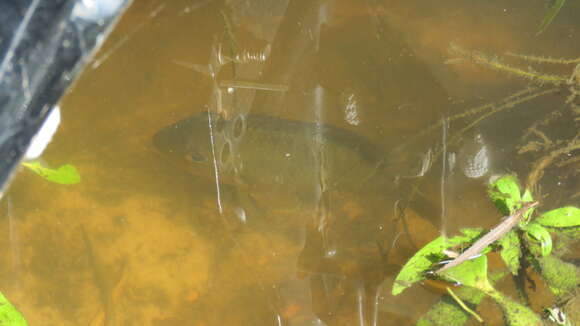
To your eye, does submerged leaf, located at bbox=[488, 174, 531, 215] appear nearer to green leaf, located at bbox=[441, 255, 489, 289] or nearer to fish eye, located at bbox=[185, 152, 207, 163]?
green leaf, located at bbox=[441, 255, 489, 289]

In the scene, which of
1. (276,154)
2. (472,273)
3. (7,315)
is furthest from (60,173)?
(472,273)

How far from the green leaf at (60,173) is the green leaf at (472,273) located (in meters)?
1.03

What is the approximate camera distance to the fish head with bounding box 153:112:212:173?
1649 mm

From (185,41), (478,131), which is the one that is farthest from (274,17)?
(478,131)

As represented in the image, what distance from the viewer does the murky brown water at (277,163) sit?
4.89ft

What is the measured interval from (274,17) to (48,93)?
1.27 metres

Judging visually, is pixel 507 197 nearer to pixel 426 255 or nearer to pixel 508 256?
pixel 508 256

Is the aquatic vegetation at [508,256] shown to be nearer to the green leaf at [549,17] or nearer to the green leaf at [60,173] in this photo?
the green leaf at [549,17]

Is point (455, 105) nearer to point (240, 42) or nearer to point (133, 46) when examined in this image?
point (240, 42)

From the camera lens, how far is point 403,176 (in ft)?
5.32

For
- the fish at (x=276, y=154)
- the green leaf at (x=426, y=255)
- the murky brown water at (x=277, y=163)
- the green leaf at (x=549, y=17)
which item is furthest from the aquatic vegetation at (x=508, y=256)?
the green leaf at (x=549, y=17)

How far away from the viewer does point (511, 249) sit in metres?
1.26

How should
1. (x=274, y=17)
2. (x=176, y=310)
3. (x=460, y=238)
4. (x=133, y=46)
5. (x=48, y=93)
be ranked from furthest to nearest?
(x=274, y=17)
(x=133, y=46)
(x=176, y=310)
(x=460, y=238)
(x=48, y=93)

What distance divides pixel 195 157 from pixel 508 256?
1.00 m
